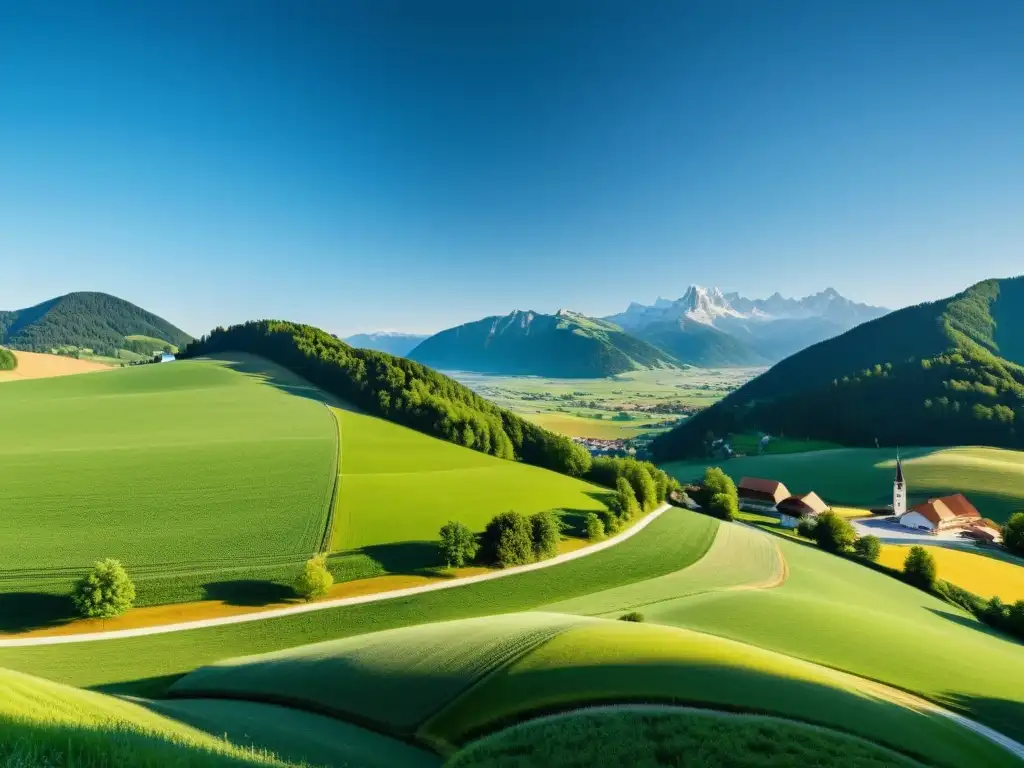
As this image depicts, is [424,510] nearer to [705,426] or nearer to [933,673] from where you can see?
[933,673]

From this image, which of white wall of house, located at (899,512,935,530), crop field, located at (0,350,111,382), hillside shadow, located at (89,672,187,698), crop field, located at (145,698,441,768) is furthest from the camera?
crop field, located at (0,350,111,382)

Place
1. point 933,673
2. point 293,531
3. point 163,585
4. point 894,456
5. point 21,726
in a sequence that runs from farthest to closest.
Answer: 1. point 894,456
2. point 293,531
3. point 163,585
4. point 933,673
5. point 21,726

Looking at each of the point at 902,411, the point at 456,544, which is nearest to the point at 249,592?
the point at 456,544

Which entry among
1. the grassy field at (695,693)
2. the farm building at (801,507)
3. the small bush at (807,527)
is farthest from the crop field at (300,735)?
the farm building at (801,507)

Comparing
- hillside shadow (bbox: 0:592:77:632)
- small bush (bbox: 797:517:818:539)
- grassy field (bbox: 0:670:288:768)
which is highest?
grassy field (bbox: 0:670:288:768)

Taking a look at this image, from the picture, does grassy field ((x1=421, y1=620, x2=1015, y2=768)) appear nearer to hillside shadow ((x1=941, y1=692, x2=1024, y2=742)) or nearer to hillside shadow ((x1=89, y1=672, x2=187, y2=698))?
hillside shadow ((x1=941, y1=692, x2=1024, y2=742))

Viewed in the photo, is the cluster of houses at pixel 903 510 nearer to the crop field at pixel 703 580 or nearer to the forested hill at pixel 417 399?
the crop field at pixel 703 580

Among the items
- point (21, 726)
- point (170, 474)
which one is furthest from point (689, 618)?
point (170, 474)

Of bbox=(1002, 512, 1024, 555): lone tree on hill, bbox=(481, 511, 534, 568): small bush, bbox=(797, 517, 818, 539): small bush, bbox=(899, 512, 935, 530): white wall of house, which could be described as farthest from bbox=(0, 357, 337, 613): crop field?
bbox=(1002, 512, 1024, 555): lone tree on hill
